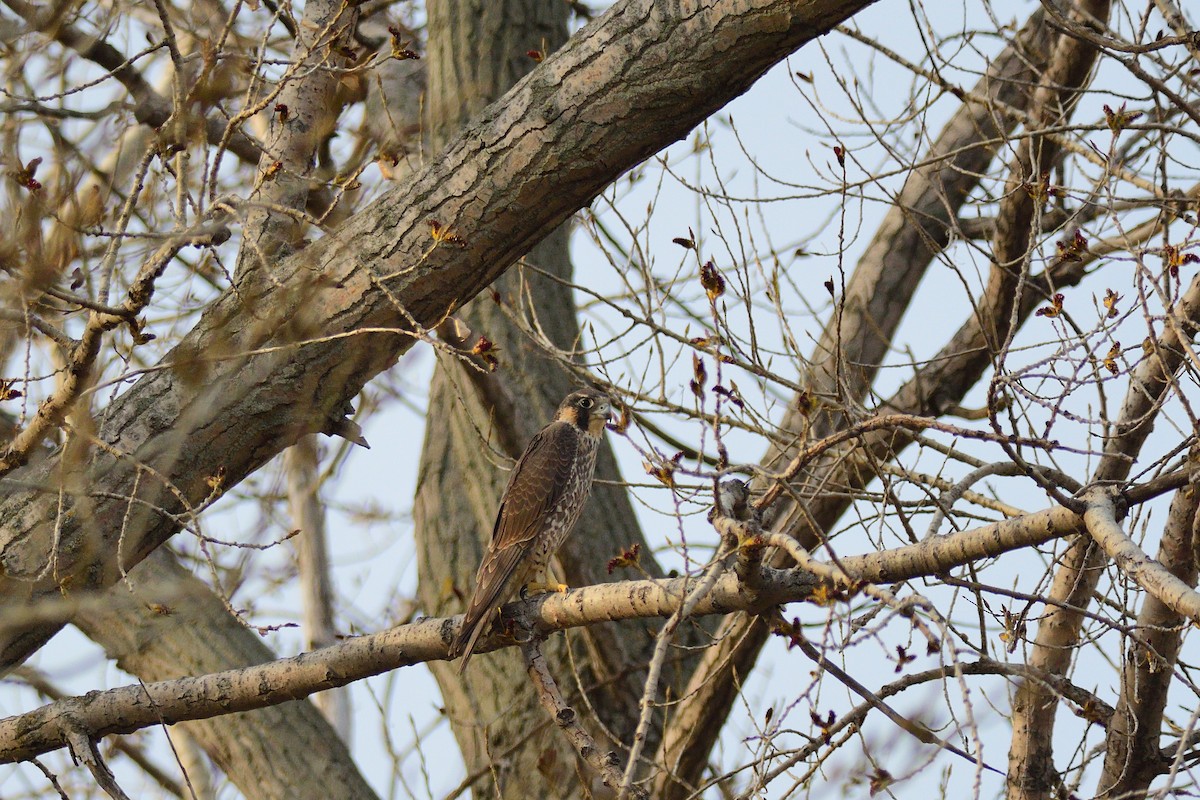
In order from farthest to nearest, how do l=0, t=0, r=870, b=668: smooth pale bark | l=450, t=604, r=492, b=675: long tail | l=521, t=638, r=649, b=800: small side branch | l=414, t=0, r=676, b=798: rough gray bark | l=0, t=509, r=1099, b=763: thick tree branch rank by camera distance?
l=414, t=0, r=676, b=798: rough gray bark < l=450, t=604, r=492, b=675: long tail < l=0, t=509, r=1099, b=763: thick tree branch < l=0, t=0, r=870, b=668: smooth pale bark < l=521, t=638, r=649, b=800: small side branch

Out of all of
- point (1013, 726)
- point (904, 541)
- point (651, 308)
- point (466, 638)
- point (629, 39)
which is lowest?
point (1013, 726)

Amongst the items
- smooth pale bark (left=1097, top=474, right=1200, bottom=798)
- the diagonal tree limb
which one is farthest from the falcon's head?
smooth pale bark (left=1097, top=474, right=1200, bottom=798)

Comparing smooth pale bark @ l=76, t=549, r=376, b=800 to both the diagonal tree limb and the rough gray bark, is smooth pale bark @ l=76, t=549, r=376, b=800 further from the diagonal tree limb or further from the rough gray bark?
the diagonal tree limb

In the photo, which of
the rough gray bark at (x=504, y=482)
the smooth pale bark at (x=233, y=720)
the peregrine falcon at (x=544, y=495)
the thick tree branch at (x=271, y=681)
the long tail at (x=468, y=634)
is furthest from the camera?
the rough gray bark at (x=504, y=482)

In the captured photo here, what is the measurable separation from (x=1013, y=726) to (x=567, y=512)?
2097 millimetres

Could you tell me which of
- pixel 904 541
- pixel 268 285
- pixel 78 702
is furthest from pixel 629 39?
pixel 78 702

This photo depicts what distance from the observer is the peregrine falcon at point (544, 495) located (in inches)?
191

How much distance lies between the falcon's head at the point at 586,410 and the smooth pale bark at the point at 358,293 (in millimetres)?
1743

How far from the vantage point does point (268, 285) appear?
374cm

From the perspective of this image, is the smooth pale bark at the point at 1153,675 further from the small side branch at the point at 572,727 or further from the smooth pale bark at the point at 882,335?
the smooth pale bark at the point at 882,335

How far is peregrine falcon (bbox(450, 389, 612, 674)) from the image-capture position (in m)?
4.85

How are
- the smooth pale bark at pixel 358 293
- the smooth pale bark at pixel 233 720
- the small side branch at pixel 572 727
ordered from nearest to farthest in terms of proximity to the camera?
the small side branch at pixel 572 727, the smooth pale bark at pixel 358 293, the smooth pale bark at pixel 233 720

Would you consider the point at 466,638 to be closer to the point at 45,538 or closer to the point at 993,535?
the point at 45,538

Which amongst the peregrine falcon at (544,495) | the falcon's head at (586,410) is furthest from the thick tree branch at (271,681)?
the falcon's head at (586,410)
